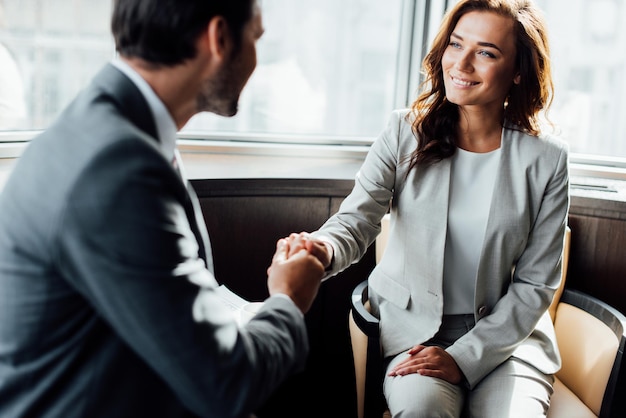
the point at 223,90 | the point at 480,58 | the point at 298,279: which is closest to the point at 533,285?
the point at 480,58

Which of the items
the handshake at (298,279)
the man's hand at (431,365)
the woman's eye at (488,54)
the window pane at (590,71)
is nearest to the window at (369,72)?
the window pane at (590,71)

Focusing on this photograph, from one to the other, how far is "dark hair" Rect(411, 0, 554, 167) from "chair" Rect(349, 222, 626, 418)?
1.48ft

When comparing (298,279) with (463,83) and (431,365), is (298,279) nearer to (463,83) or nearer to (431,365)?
(431,365)

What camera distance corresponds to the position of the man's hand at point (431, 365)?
1.92 metres

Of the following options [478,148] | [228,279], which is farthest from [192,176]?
[478,148]

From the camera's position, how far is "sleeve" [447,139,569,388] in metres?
2.00

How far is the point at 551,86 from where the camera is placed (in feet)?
7.23

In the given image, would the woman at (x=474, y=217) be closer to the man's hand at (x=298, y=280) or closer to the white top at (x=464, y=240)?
the white top at (x=464, y=240)

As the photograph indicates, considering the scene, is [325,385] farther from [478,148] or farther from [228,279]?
[478,148]

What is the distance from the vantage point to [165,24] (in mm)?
1066

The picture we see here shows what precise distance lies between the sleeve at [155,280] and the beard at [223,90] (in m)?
0.22

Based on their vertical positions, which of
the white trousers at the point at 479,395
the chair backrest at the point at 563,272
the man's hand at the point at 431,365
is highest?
the chair backrest at the point at 563,272

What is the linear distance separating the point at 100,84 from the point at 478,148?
1.39 meters

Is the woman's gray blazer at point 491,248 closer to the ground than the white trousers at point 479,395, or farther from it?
farther from it
